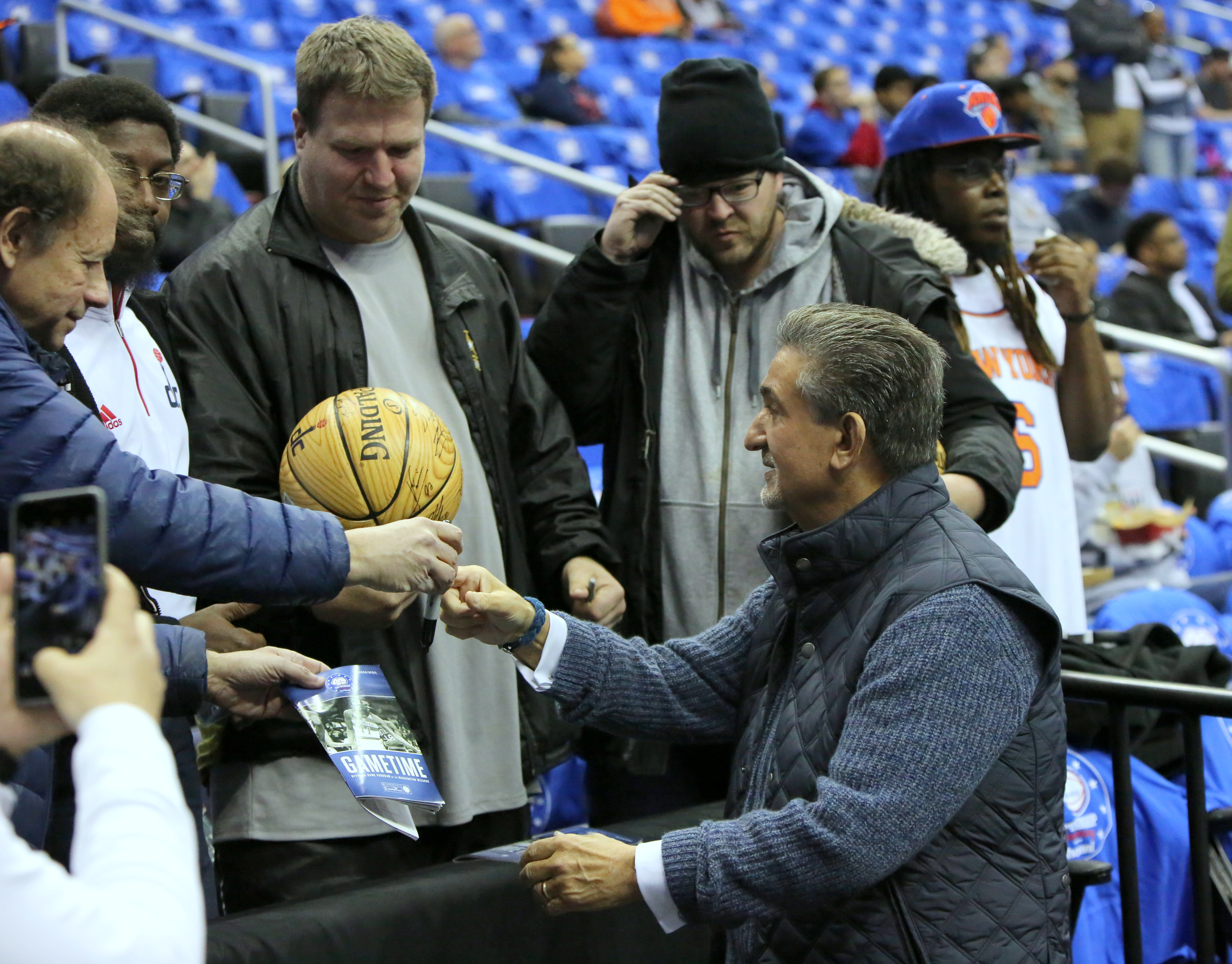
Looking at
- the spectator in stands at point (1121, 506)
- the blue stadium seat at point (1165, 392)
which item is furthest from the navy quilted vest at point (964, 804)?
the blue stadium seat at point (1165, 392)

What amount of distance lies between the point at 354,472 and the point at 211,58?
5.61 metres

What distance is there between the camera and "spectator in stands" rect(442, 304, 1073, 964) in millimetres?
2027

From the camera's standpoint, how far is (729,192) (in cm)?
302

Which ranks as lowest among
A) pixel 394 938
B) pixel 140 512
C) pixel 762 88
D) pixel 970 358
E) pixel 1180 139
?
pixel 1180 139

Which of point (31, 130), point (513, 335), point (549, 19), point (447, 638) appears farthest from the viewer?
point (549, 19)

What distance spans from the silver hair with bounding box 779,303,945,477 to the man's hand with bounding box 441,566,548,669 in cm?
59

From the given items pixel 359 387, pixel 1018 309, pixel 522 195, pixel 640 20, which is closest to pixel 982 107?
pixel 1018 309

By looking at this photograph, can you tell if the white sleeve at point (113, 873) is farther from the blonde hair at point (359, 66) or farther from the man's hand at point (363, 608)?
the blonde hair at point (359, 66)

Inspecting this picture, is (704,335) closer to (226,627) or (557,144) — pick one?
(226,627)

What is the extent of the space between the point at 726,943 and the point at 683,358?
4.15 feet

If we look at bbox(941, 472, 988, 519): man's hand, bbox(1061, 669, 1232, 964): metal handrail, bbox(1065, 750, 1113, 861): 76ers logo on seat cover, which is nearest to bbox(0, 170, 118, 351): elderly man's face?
bbox(941, 472, 988, 519): man's hand

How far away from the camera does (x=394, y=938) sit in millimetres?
2461

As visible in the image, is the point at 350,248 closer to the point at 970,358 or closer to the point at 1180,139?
the point at 970,358

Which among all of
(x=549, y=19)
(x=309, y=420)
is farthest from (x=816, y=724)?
(x=549, y=19)
